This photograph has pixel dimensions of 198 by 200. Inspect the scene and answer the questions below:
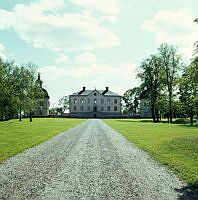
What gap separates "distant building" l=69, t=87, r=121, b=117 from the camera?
94.8 metres

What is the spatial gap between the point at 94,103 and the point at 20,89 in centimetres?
4901

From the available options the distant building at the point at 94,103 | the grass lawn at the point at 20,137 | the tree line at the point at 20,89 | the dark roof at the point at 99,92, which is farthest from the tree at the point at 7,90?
the dark roof at the point at 99,92

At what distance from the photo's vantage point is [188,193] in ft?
16.9

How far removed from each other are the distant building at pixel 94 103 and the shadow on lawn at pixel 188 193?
88242 mm

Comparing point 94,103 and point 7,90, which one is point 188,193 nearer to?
point 7,90

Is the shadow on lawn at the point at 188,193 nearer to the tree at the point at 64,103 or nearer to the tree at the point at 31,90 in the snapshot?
the tree at the point at 31,90

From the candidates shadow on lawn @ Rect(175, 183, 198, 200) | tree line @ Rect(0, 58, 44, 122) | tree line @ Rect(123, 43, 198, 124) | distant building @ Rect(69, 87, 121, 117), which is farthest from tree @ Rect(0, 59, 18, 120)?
distant building @ Rect(69, 87, 121, 117)

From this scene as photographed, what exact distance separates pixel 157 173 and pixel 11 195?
4.35 meters

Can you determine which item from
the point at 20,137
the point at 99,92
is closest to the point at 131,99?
the point at 99,92

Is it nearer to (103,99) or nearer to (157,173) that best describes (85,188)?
(157,173)

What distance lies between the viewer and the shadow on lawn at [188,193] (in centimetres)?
490

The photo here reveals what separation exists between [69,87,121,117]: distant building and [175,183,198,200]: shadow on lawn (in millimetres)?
88242

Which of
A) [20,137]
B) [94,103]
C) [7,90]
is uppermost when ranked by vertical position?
[7,90]

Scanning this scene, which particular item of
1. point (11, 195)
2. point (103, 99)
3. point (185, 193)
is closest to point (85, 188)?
point (11, 195)
